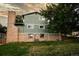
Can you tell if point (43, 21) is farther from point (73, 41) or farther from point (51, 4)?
point (73, 41)

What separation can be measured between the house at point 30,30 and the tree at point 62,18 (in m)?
0.08

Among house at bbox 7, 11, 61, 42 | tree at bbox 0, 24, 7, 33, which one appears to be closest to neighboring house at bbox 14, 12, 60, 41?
house at bbox 7, 11, 61, 42

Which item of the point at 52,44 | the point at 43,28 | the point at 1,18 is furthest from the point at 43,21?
the point at 1,18

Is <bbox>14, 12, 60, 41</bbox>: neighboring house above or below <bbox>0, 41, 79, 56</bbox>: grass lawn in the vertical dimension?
above

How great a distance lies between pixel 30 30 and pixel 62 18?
Result: 1.52ft

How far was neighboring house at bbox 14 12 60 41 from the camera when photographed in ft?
12.2

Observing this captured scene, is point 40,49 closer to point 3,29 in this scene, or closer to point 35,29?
point 35,29

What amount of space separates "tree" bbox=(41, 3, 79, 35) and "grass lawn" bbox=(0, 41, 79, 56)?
190mm

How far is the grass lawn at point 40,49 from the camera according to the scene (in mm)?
3711

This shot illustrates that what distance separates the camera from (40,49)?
3723mm

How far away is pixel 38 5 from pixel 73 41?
68 centimetres

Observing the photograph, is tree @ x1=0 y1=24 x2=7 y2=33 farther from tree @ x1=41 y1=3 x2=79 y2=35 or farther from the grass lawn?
tree @ x1=41 y1=3 x2=79 y2=35

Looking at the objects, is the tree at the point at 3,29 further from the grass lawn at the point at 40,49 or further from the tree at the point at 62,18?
the tree at the point at 62,18

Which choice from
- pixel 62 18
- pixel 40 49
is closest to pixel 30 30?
pixel 40 49
